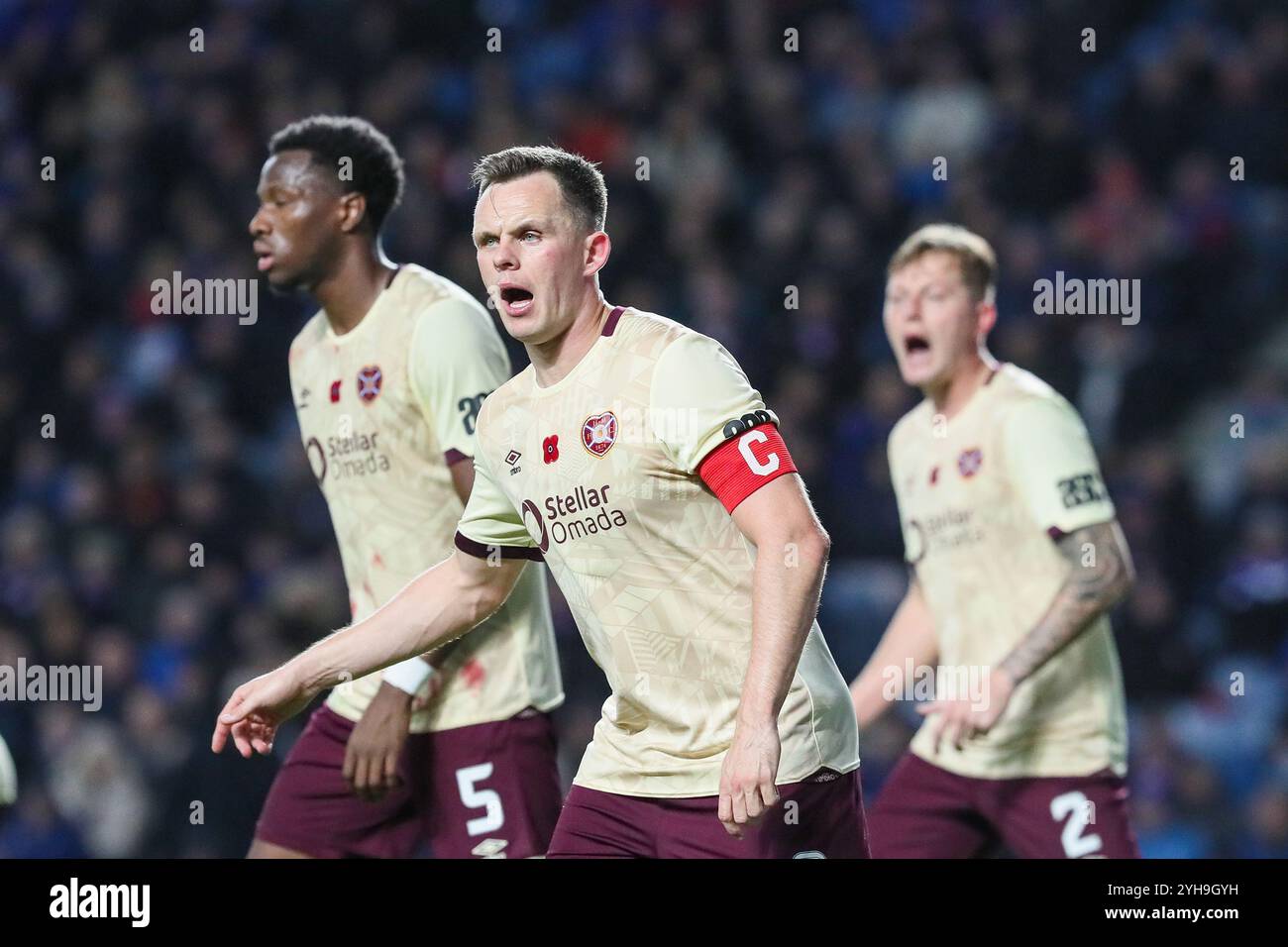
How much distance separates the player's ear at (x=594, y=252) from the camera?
3729mm

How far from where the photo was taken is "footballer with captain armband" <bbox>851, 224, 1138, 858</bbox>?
15.7 ft

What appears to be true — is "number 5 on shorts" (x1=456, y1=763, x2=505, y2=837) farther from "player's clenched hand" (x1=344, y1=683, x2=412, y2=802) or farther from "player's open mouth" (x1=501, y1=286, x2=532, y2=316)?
"player's open mouth" (x1=501, y1=286, x2=532, y2=316)

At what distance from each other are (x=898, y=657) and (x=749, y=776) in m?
2.25

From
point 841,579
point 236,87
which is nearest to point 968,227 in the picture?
point 841,579

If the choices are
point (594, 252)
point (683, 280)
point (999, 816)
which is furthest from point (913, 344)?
point (683, 280)

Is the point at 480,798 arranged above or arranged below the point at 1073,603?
below

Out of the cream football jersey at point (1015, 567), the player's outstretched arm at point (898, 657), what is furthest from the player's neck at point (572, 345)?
the player's outstretched arm at point (898, 657)

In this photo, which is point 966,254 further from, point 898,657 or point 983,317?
point 898,657

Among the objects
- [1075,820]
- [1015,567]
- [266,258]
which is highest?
[266,258]

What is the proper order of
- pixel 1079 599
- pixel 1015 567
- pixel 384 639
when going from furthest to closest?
pixel 1015 567 < pixel 1079 599 < pixel 384 639

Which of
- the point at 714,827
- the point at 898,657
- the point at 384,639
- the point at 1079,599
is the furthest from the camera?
the point at 898,657

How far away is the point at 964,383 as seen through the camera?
5355mm

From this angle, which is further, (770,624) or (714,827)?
(714,827)

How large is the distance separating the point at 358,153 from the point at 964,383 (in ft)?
6.24
